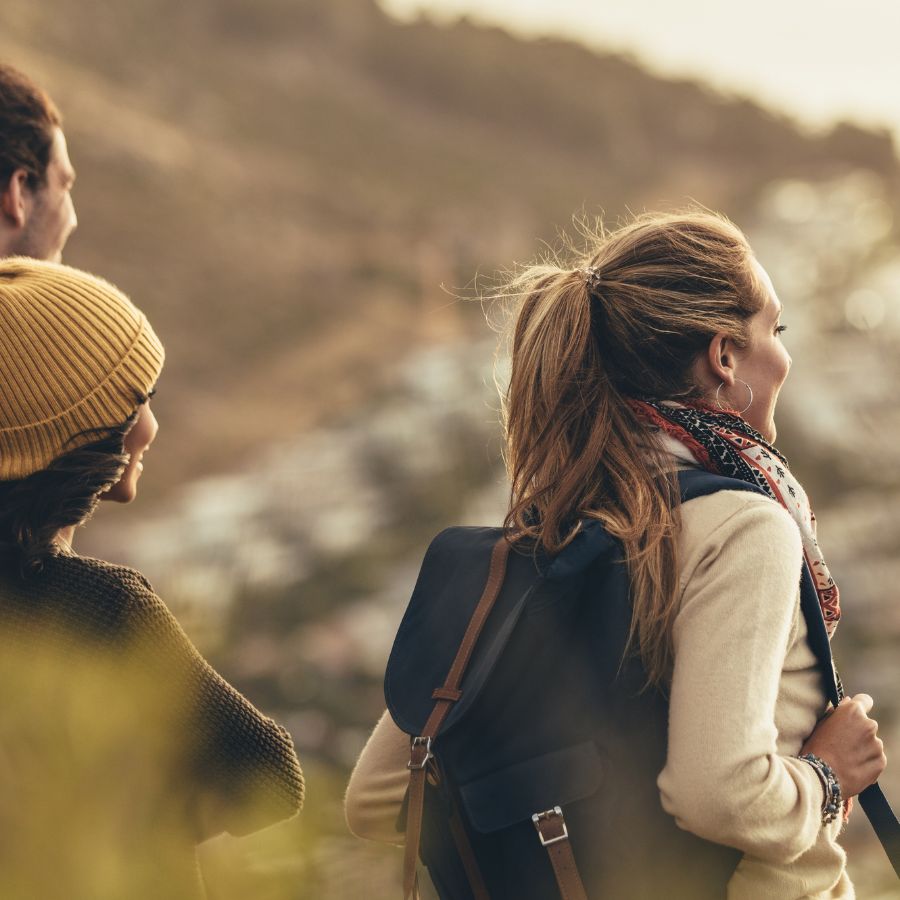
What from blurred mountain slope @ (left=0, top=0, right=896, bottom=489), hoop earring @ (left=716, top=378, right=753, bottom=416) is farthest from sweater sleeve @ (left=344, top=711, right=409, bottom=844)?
blurred mountain slope @ (left=0, top=0, right=896, bottom=489)

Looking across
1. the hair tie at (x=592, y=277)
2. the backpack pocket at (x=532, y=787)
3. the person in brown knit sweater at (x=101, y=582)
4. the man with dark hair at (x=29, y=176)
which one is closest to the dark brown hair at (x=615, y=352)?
the hair tie at (x=592, y=277)

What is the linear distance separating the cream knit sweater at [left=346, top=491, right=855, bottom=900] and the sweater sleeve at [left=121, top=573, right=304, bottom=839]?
0.58m

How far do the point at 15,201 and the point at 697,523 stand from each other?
1.65 metres

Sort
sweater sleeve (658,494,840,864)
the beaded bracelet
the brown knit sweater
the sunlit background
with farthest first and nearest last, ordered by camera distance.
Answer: the sunlit background < the beaded bracelet < sweater sleeve (658,494,840,864) < the brown knit sweater

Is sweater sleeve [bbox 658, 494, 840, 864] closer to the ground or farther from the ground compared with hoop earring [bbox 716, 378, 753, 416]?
closer to the ground

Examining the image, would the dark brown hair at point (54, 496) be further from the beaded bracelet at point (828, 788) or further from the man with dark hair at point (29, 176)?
the beaded bracelet at point (828, 788)

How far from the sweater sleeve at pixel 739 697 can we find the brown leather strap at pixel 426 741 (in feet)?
0.86

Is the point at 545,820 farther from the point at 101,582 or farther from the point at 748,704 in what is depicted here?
the point at 101,582

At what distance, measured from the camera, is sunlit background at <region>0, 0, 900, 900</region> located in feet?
26.3

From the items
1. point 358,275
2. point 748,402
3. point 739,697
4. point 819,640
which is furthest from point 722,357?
point 358,275

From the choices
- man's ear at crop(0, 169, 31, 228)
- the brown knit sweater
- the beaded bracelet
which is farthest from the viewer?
man's ear at crop(0, 169, 31, 228)

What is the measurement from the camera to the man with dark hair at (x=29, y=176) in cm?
247

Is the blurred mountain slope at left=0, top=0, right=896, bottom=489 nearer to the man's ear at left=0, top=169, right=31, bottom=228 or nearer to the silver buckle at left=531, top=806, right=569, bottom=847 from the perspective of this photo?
the man's ear at left=0, top=169, right=31, bottom=228

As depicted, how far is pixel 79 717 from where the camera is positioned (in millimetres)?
986
